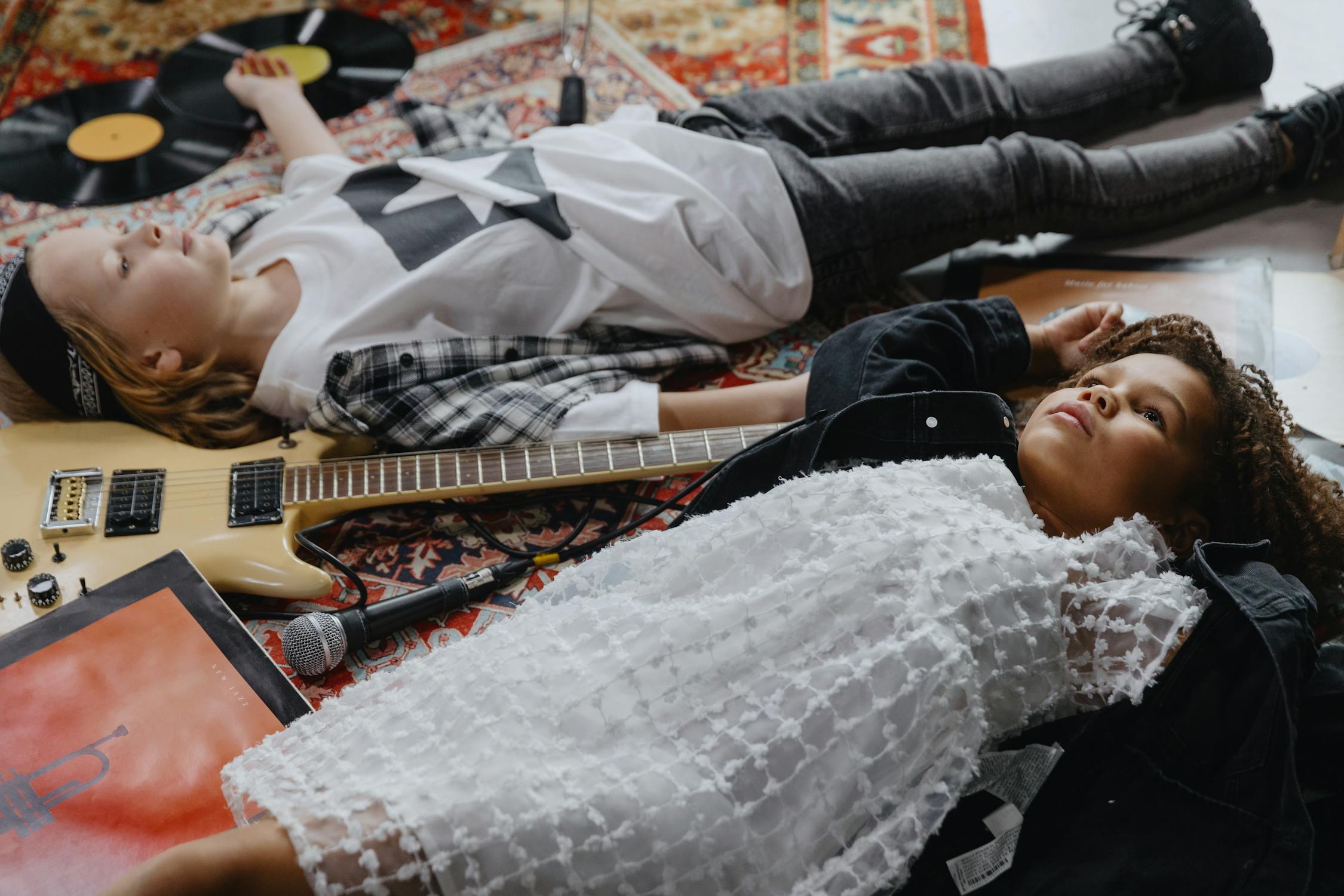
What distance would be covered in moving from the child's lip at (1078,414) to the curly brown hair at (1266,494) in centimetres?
11

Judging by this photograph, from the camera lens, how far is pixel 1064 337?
1.27 m

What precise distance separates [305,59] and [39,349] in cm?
93

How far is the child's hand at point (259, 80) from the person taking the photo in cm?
174

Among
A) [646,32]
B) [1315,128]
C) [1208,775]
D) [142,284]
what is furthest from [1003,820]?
[646,32]

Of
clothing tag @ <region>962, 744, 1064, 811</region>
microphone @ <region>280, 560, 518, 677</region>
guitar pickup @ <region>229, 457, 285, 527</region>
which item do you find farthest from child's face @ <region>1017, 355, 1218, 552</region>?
guitar pickup @ <region>229, 457, 285, 527</region>

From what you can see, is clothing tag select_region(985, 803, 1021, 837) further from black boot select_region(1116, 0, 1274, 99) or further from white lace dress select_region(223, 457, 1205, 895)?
black boot select_region(1116, 0, 1274, 99)

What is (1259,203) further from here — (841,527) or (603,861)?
(603,861)

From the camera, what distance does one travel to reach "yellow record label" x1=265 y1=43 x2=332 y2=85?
1.89m

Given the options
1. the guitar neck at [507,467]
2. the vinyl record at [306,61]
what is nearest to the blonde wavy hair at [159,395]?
the guitar neck at [507,467]

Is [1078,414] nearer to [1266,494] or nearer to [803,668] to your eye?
[1266,494]

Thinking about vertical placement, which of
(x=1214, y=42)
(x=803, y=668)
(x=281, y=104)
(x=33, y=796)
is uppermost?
(x=1214, y=42)

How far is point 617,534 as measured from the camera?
4.00 feet

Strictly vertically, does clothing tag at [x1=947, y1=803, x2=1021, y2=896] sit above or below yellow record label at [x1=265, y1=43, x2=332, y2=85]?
below

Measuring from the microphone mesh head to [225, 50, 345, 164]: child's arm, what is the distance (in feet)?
2.82
